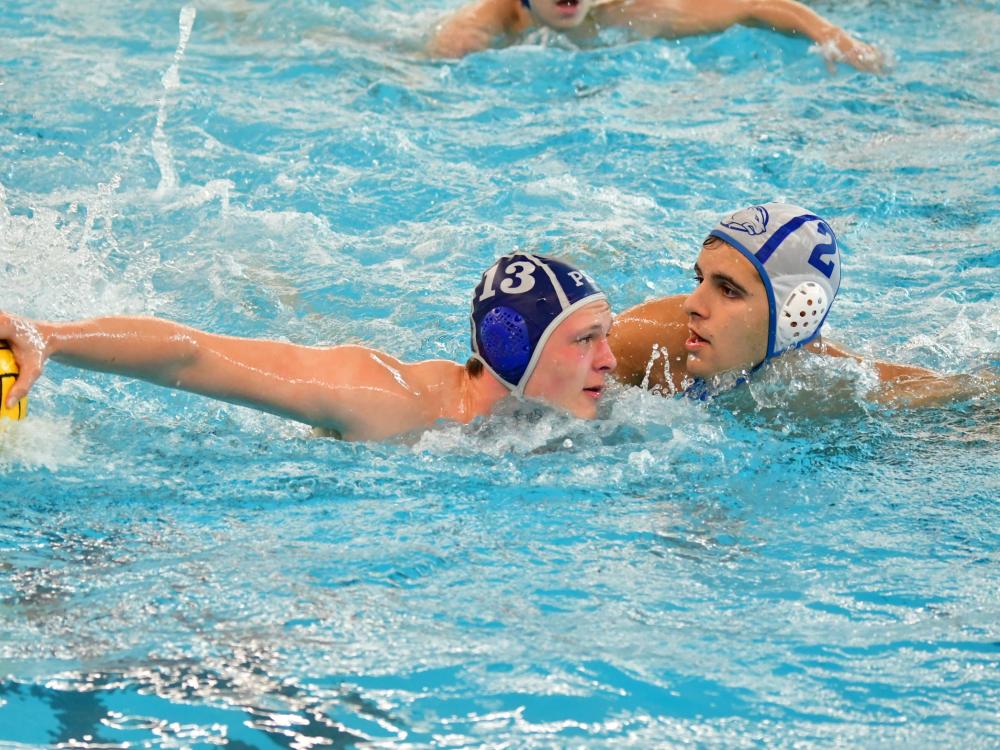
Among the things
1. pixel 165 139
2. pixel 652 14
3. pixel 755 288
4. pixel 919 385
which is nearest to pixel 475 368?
pixel 755 288

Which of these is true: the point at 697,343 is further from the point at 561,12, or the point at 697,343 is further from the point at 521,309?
the point at 561,12

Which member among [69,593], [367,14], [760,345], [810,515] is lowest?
[69,593]

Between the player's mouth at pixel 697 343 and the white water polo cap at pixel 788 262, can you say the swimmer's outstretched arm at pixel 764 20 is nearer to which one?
the white water polo cap at pixel 788 262

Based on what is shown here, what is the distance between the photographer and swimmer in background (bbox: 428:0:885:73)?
874 centimetres

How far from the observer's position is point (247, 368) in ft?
12.5

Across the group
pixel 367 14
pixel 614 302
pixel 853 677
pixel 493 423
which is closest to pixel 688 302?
pixel 493 423

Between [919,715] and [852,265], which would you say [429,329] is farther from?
[919,715]

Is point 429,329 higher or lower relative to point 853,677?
higher

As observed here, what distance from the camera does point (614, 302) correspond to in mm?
5926

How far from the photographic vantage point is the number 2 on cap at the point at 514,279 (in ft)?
13.9

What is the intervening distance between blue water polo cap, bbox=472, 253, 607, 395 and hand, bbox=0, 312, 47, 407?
147 cm

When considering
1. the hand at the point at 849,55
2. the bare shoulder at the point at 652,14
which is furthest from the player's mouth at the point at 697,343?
the bare shoulder at the point at 652,14

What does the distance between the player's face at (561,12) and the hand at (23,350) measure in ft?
20.0

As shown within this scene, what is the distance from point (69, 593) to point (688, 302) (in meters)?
2.34
